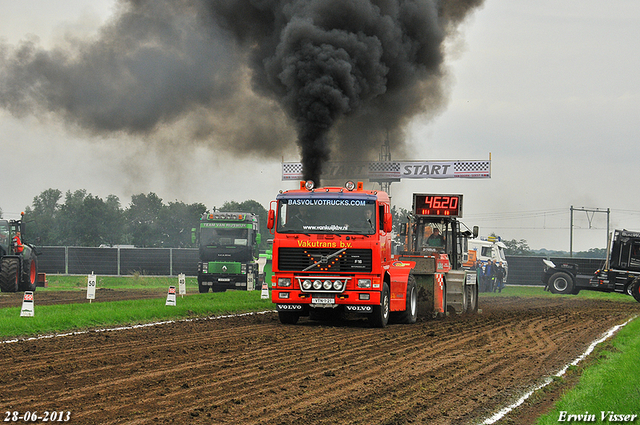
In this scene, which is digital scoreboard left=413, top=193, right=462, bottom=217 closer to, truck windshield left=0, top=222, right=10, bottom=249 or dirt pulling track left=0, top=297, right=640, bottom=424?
dirt pulling track left=0, top=297, right=640, bottom=424

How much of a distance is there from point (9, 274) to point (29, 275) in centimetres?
223

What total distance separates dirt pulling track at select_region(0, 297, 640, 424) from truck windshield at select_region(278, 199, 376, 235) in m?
2.28

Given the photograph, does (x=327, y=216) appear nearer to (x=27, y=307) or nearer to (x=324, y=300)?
(x=324, y=300)

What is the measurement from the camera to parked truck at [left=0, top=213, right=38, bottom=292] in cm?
2878

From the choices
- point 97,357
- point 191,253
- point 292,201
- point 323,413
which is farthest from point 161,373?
point 191,253

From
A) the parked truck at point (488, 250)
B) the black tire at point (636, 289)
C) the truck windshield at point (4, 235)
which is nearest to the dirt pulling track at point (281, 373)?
→ the truck windshield at point (4, 235)

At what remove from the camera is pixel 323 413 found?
26.4 feet

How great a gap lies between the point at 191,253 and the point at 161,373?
4002 centimetres

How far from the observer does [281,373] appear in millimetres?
10570

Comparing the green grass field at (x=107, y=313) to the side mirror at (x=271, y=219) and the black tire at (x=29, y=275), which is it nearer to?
the side mirror at (x=271, y=219)

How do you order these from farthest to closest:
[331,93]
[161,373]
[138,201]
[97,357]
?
[138,201] < [331,93] < [97,357] < [161,373]

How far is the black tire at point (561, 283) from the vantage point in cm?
4119

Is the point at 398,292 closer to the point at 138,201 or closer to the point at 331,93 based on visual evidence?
the point at 331,93
